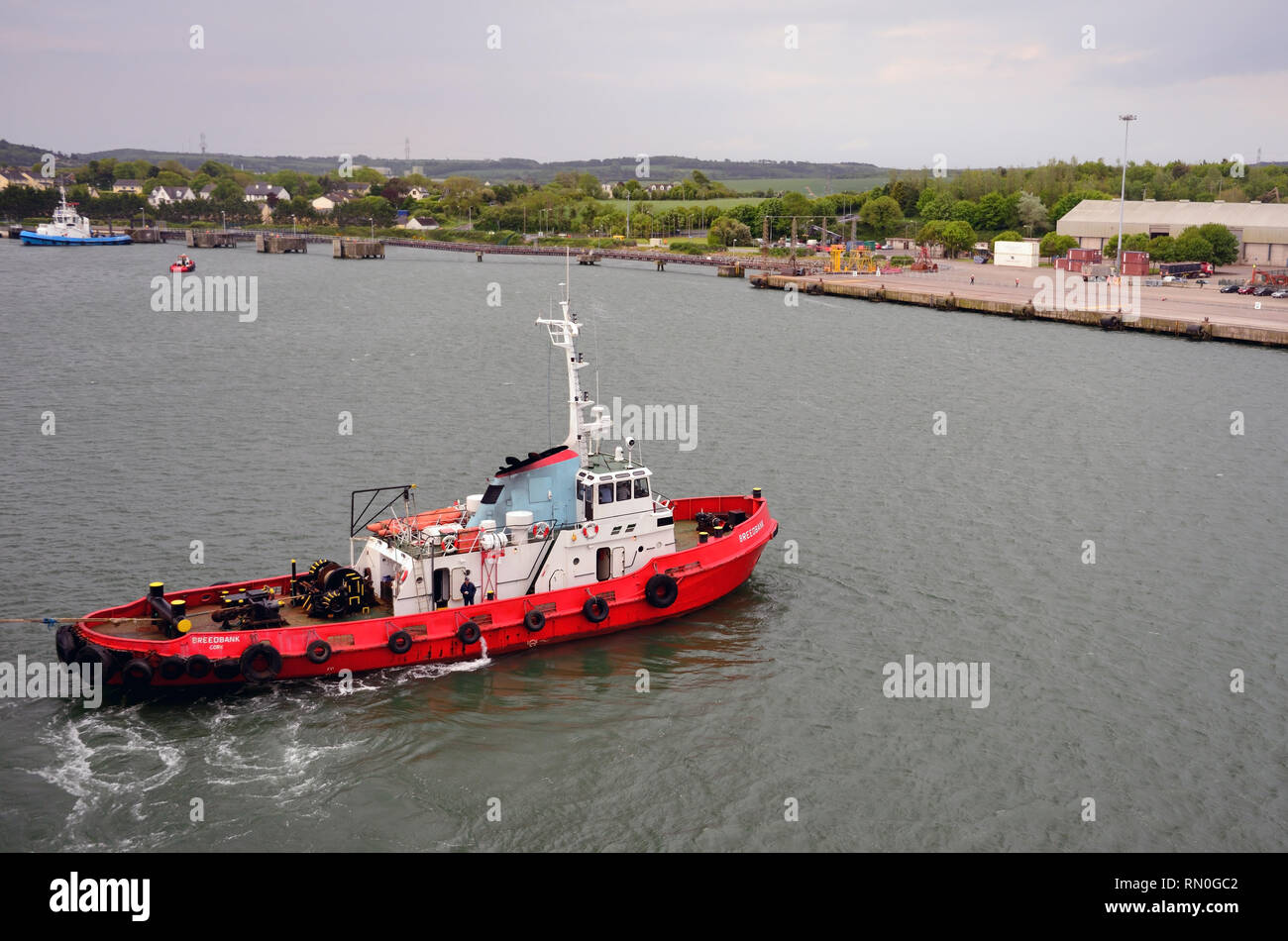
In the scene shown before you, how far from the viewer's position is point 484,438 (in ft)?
139

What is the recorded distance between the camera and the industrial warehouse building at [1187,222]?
105 m

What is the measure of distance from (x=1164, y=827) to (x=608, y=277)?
111m

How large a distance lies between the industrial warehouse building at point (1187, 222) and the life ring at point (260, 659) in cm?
10723

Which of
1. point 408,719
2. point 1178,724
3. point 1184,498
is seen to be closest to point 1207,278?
point 1184,498

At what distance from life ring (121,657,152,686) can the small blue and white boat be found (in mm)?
154002

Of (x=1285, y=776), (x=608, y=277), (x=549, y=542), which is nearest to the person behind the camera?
(x=1285, y=776)

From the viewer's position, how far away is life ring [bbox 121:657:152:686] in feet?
70.7

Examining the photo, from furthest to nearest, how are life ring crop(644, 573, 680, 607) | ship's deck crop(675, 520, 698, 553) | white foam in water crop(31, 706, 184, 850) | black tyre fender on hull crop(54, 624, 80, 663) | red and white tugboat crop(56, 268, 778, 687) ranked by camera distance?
ship's deck crop(675, 520, 698, 553)
life ring crop(644, 573, 680, 607)
red and white tugboat crop(56, 268, 778, 687)
black tyre fender on hull crop(54, 624, 80, 663)
white foam in water crop(31, 706, 184, 850)

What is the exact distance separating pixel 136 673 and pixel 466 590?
6.58 m

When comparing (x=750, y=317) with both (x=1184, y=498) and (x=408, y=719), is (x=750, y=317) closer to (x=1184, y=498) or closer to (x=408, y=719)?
(x=1184, y=498)

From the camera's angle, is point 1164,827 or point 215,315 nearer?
point 1164,827

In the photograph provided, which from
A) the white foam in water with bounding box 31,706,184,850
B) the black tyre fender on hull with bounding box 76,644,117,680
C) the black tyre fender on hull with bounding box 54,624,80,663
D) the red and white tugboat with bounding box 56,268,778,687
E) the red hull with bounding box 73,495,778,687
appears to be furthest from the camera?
the red and white tugboat with bounding box 56,268,778,687

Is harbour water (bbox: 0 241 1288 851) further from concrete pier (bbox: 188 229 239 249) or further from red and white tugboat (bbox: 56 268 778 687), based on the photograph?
concrete pier (bbox: 188 229 239 249)

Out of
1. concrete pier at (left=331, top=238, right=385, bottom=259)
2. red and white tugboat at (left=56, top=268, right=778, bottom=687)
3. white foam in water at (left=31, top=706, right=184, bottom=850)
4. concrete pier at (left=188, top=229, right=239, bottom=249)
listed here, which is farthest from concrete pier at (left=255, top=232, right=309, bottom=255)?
white foam in water at (left=31, top=706, right=184, bottom=850)
